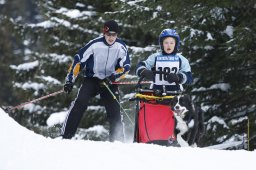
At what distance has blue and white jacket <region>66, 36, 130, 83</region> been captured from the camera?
8.49 meters

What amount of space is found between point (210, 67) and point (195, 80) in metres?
0.63

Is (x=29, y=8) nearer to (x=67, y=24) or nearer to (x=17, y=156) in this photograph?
(x=67, y=24)

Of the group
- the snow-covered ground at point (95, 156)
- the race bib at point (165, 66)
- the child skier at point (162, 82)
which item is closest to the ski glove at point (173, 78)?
the child skier at point (162, 82)

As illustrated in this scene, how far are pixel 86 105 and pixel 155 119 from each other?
1.42m

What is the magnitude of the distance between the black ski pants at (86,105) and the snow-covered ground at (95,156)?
2.82 metres

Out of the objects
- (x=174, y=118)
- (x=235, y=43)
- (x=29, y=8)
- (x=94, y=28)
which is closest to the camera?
(x=174, y=118)

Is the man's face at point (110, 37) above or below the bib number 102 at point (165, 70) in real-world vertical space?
above

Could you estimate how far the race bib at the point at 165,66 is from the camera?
8.12m

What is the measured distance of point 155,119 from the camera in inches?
295

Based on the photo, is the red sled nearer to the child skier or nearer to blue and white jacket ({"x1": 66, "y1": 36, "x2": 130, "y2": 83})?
the child skier

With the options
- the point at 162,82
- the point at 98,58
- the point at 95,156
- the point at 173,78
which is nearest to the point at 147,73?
the point at 173,78

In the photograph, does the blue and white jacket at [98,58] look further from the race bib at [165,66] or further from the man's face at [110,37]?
the race bib at [165,66]

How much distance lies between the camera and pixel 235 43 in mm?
10625

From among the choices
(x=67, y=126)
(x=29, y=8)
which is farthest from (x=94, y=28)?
(x=29, y=8)
